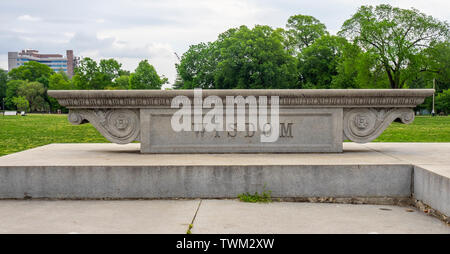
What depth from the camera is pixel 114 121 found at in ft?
19.6

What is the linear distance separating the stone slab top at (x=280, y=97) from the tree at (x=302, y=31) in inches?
1887

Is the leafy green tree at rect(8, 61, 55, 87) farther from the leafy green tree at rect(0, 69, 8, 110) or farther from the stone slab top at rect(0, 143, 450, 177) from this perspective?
the stone slab top at rect(0, 143, 450, 177)

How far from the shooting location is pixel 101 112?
596 centimetres

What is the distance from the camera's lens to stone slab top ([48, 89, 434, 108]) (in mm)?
5754

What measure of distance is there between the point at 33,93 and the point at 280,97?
84504mm

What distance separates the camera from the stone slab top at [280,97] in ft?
18.9

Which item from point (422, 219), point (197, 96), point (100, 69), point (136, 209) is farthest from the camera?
point (100, 69)

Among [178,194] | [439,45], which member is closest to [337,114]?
[178,194]

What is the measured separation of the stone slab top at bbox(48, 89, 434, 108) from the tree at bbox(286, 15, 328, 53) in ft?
157

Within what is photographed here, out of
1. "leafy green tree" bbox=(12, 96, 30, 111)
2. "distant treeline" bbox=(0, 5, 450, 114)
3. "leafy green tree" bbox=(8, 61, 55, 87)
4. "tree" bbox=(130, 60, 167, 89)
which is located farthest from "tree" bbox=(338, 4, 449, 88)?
"leafy green tree" bbox=(8, 61, 55, 87)

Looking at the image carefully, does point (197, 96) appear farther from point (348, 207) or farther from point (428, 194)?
point (428, 194)
